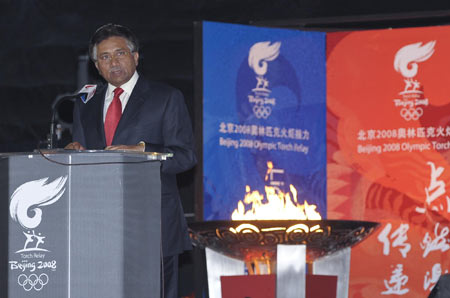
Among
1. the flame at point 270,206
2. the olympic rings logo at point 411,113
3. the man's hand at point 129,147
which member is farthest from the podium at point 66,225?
the olympic rings logo at point 411,113

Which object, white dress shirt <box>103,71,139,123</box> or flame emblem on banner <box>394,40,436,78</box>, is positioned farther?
flame emblem on banner <box>394,40,436,78</box>

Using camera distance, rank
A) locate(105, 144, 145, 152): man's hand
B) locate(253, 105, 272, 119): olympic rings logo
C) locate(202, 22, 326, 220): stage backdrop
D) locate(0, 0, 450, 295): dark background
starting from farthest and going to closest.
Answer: locate(0, 0, 450, 295): dark background → locate(253, 105, 272, 119): olympic rings logo → locate(202, 22, 326, 220): stage backdrop → locate(105, 144, 145, 152): man's hand

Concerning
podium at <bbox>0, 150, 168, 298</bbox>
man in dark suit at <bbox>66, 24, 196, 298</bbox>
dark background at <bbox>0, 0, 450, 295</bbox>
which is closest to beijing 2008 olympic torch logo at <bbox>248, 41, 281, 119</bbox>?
dark background at <bbox>0, 0, 450, 295</bbox>

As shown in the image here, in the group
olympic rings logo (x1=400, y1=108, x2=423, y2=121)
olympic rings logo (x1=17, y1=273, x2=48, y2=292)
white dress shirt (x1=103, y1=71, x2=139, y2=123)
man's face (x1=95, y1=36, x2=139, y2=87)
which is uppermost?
olympic rings logo (x1=400, y1=108, x2=423, y2=121)

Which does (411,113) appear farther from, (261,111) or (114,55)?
(114,55)

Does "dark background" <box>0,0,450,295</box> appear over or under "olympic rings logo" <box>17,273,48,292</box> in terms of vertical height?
over

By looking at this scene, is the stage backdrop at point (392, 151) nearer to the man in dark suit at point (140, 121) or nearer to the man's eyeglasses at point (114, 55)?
the man in dark suit at point (140, 121)

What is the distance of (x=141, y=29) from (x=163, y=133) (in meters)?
3.21

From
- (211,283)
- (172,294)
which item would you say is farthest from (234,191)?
(172,294)

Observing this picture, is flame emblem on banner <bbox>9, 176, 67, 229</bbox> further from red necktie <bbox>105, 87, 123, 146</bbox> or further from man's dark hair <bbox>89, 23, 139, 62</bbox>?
man's dark hair <bbox>89, 23, 139, 62</bbox>

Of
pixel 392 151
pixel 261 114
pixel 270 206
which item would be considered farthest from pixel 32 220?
pixel 392 151

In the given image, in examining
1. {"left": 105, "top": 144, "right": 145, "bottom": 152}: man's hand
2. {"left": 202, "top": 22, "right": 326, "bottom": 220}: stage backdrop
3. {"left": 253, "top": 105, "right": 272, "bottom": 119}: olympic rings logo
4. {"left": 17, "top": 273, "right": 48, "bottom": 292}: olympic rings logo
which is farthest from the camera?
{"left": 253, "top": 105, "right": 272, "bottom": 119}: olympic rings logo

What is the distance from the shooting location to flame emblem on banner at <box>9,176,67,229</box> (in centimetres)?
279

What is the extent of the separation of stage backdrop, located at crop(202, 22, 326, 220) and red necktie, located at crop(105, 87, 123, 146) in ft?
7.94
